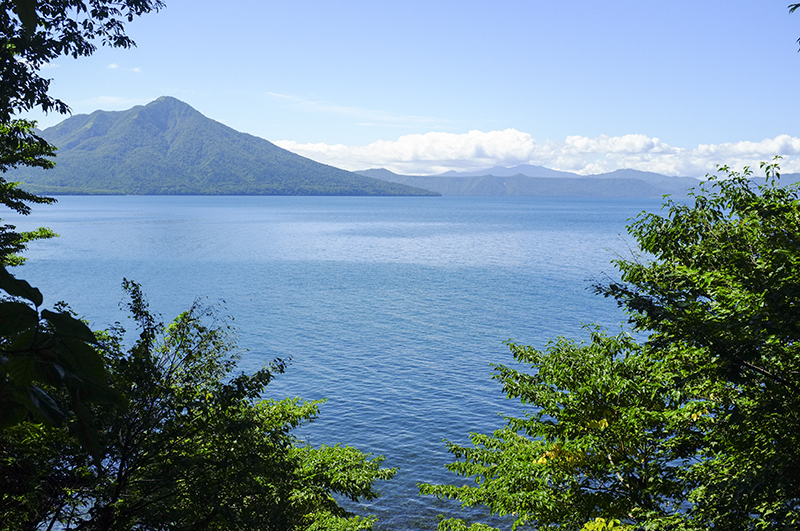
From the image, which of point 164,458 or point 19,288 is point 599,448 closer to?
point 164,458

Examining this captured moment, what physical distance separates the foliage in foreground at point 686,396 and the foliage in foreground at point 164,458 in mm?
6429

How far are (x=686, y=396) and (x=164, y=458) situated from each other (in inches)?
420

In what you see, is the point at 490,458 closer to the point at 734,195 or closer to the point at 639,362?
the point at 639,362

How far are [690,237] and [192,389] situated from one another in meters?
12.4

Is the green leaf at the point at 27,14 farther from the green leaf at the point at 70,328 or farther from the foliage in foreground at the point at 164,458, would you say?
the foliage in foreground at the point at 164,458

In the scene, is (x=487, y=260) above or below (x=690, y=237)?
below

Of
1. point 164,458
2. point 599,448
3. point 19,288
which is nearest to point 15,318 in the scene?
point 19,288

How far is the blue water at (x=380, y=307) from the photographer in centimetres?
2973

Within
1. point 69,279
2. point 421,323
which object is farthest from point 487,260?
point 69,279

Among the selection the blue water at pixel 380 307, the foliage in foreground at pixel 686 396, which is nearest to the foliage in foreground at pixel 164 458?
the foliage in foreground at pixel 686 396

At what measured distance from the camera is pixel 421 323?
1993 inches

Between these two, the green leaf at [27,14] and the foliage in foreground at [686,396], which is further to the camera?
the foliage in foreground at [686,396]

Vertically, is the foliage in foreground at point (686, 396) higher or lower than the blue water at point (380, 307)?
higher

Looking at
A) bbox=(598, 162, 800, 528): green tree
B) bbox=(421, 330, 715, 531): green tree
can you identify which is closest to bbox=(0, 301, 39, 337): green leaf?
bbox=(598, 162, 800, 528): green tree
